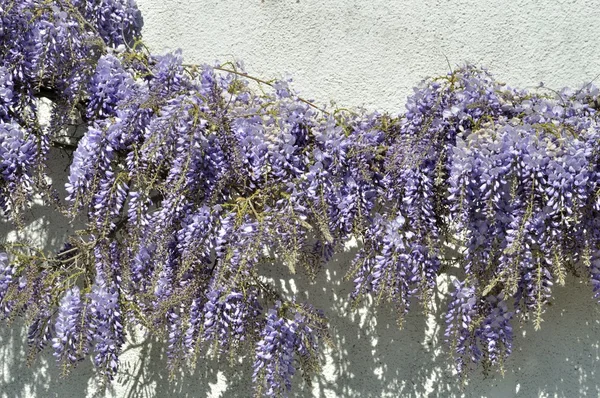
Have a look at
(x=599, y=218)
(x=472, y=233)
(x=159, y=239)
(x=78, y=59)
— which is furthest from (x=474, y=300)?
(x=78, y=59)

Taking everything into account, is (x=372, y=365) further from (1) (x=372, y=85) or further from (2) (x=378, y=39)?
(2) (x=378, y=39)

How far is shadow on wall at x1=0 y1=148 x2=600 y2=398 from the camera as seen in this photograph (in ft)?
7.78

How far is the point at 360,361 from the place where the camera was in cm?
246

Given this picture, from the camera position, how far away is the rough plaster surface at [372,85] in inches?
93.7

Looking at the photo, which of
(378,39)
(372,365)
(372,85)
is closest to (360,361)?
(372,365)

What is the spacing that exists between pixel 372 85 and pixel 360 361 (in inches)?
35.3

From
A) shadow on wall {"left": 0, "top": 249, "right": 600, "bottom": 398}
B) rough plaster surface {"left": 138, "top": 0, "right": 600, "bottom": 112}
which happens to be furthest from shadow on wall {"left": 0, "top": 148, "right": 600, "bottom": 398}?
rough plaster surface {"left": 138, "top": 0, "right": 600, "bottom": 112}

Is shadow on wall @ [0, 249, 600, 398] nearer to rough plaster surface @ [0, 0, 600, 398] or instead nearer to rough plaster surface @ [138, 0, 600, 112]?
rough plaster surface @ [0, 0, 600, 398]

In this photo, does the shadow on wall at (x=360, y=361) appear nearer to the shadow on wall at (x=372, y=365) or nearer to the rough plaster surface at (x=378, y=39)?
the shadow on wall at (x=372, y=365)

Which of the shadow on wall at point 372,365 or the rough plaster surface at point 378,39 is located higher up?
the rough plaster surface at point 378,39

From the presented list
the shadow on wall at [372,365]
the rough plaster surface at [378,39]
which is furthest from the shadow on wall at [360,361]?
the rough plaster surface at [378,39]

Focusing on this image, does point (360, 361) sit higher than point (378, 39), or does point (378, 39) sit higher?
point (378, 39)

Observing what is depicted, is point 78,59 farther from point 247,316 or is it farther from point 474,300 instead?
point 474,300

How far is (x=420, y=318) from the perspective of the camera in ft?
8.02
